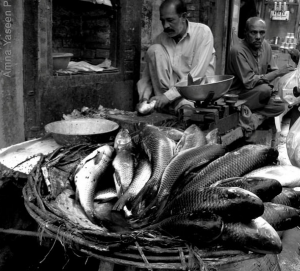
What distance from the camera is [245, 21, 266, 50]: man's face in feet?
20.4

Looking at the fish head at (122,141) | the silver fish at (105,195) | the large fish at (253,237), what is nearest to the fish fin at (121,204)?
the silver fish at (105,195)

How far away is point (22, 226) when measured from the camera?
11.7ft

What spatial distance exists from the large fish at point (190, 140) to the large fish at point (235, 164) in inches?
21.5

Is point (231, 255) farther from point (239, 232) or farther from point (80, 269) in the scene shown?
point (80, 269)

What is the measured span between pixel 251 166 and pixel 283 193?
9.8 inches

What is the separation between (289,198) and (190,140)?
958 millimetres

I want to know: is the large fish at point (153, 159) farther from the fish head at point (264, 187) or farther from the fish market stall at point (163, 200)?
the fish head at point (264, 187)

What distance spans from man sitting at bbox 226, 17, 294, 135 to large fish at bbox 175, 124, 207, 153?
10.2 ft

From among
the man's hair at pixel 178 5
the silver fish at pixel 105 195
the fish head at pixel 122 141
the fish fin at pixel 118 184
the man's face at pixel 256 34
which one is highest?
the man's hair at pixel 178 5

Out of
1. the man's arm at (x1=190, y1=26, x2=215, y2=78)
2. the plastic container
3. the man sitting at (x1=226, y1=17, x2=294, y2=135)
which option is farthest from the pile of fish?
the man sitting at (x1=226, y1=17, x2=294, y2=135)

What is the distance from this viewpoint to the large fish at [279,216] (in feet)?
6.30

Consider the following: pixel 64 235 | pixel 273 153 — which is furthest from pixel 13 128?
pixel 273 153

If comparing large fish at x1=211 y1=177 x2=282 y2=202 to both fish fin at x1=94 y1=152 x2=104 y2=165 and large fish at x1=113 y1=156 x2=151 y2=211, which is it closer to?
large fish at x1=113 y1=156 x2=151 y2=211

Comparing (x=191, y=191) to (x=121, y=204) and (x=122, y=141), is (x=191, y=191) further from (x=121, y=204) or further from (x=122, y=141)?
(x=122, y=141)
